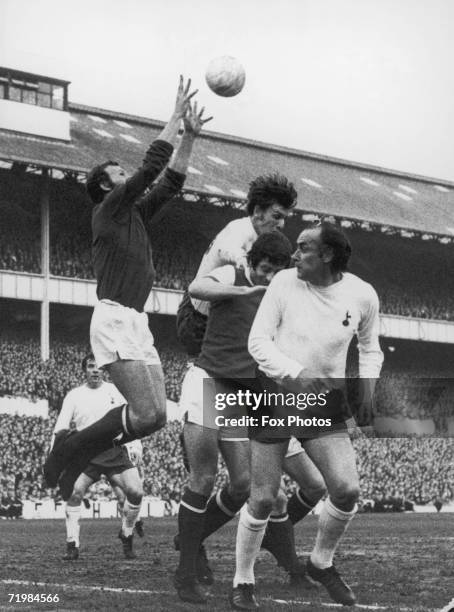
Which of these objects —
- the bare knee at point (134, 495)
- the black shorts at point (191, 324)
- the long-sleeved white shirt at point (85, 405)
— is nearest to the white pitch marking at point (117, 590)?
the black shorts at point (191, 324)

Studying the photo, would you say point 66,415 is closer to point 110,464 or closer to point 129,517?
point 110,464

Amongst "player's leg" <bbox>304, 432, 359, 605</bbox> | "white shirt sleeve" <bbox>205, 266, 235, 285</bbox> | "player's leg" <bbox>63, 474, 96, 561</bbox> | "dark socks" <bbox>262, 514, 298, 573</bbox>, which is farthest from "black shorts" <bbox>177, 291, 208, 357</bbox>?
"player's leg" <bbox>63, 474, 96, 561</bbox>

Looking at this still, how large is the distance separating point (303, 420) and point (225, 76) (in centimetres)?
303

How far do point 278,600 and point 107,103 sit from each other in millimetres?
28821

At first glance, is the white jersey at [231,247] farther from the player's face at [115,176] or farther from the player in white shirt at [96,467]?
the player in white shirt at [96,467]

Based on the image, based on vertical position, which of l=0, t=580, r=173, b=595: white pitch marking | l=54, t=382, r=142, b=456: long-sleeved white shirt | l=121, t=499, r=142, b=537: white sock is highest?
l=0, t=580, r=173, b=595: white pitch marking

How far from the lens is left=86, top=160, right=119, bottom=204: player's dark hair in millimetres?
6699

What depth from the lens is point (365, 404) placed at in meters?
5.47

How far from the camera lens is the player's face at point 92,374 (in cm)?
1048

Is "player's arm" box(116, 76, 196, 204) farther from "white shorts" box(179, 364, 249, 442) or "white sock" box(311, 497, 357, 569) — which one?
"white sock" box(311, 497, 357, 569)

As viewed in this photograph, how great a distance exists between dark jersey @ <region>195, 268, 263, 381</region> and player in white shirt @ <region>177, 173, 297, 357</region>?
169 millimetres

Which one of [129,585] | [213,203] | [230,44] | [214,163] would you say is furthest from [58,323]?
[129,585]

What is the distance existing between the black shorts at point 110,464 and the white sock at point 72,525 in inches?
27.8

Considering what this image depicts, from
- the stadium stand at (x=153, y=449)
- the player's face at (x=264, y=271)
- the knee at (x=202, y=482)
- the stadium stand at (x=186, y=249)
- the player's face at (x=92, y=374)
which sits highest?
the player's face at (x=264, y=271)
